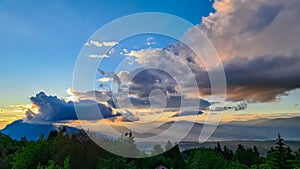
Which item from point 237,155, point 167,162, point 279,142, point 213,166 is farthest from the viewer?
point 237,155

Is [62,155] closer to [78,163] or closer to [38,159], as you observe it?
[78,163]

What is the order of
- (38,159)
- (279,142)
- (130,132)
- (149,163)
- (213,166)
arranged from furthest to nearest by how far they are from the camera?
1. (213,166)
2. (149,163)
3. (130,132)
4. (279,142)
5. (38,159)

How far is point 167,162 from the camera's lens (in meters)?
62.7

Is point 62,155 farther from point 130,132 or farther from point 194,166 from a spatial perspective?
point 194,166

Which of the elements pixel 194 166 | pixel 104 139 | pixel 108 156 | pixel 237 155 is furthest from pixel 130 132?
pixel 237 155

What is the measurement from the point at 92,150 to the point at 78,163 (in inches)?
77.4

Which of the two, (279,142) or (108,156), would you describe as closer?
(108,156)

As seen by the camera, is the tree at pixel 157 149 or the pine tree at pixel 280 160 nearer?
the pine tree at pixel 280 160

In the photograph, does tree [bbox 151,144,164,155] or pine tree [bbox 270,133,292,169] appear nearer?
pine tree [bbox 270,133,292,169]

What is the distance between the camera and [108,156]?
3497 cm

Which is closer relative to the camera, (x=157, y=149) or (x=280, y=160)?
(x=280, y=160)

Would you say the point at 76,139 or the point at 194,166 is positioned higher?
the point at 76,139

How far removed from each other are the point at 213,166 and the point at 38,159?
41040mm

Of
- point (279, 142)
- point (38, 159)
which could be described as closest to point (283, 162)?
point (279, 142)
